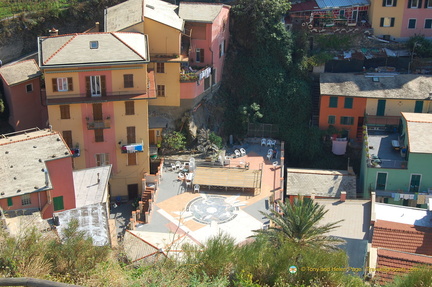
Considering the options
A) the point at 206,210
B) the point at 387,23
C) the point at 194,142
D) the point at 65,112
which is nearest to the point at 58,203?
the point at 65,112

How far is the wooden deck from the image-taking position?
4603 centimetres

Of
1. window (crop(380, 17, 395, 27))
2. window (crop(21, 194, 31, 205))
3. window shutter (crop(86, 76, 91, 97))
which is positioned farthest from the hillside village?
window (crop(380, 17, 395, 27))

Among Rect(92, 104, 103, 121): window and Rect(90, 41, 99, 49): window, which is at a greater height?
Rect(90, 41, 99, 49): window

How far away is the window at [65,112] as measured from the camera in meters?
43.9

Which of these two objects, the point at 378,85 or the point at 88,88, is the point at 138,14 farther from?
the point at 378,85

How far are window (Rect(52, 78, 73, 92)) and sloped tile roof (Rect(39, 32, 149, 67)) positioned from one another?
135 cm

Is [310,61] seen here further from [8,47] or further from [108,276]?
[108,276]

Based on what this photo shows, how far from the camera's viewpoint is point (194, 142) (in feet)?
168

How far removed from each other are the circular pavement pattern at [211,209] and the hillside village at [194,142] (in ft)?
0.45

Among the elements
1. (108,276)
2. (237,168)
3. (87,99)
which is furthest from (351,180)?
(108,276)

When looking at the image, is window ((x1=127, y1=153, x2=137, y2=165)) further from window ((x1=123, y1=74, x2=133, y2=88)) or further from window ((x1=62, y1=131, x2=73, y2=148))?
window ((x1=123, y1=74, x2=133, y2=88))

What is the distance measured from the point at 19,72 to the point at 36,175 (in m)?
13.4

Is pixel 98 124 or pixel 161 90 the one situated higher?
pixel 161 90

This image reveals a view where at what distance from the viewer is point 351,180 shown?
48562 mm
